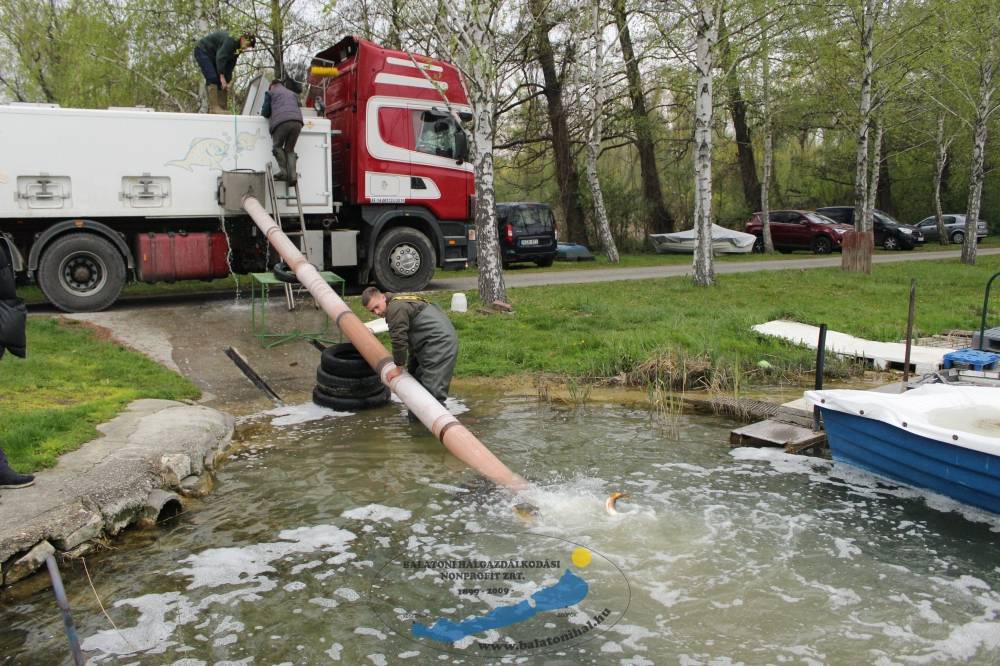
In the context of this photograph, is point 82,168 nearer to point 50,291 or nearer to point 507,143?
point 50,291

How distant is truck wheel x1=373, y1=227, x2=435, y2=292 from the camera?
15.0 meters

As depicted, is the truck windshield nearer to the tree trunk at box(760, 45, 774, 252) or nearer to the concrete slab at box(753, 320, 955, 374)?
the concrete slab at box(753, 320, 955, 374)

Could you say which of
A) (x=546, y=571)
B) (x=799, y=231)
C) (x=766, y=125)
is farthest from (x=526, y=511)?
(x=799, y=231)

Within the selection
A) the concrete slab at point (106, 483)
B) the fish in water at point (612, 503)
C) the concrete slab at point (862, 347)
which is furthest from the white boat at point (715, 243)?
the fish in water at point (612, 503)

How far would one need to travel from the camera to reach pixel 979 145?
21.7 metres

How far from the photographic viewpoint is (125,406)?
807cm

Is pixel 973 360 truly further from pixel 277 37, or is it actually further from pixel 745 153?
pixel 745 153

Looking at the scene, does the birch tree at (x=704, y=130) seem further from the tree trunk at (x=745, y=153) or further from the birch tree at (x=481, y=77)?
the tree trunk at (x=745, y=153)

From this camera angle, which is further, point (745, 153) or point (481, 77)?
point (745, 153)

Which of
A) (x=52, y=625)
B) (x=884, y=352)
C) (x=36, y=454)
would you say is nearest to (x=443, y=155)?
(x=884, y=352)

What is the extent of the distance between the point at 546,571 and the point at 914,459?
3.24m

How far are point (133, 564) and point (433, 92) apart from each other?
11.2m

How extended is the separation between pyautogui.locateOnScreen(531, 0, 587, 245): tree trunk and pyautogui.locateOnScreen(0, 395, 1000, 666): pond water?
2031cm

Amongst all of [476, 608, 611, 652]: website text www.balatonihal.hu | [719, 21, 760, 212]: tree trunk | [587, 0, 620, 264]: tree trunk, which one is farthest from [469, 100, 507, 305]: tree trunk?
[719, 21, 760, 212]: tree trunk
